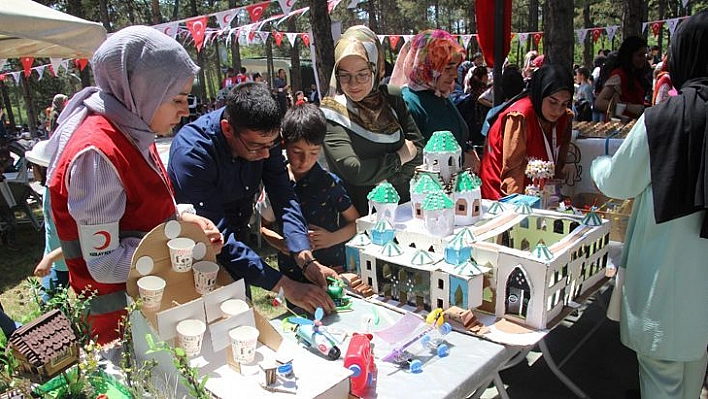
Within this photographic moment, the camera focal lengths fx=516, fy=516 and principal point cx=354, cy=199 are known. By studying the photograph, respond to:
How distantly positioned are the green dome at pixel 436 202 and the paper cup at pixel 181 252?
35.7 inches

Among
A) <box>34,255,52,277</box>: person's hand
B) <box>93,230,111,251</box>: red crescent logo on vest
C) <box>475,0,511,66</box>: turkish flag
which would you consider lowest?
<box>34,255,52,277</box>: person's hand

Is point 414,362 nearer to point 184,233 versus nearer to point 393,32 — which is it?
point 184,233

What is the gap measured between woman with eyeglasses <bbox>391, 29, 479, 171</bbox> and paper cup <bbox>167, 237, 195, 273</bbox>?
175cm

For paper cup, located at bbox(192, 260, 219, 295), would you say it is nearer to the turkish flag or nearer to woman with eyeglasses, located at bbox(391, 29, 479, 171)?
woman with eyeglasses, located at bbox(391, 29, 479, 171)

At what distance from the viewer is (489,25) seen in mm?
4438

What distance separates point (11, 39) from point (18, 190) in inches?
65.3

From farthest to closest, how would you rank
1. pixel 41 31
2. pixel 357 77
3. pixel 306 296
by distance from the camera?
pixel 41 31, pixel 357 77, pixel 306 296

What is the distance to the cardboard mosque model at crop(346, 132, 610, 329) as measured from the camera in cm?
165

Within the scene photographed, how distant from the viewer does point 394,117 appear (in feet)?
8.18

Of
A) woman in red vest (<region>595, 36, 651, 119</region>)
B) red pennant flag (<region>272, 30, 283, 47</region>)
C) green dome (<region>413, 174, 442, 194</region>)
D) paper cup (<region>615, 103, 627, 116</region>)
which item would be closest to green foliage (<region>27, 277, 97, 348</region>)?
green dome (<region>413, 174, 442, 194</region>)

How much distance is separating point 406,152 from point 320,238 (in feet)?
2.12

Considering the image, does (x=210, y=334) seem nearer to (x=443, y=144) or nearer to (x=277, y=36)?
(x=443, y=144)

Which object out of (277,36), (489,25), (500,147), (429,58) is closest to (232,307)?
(500,147)

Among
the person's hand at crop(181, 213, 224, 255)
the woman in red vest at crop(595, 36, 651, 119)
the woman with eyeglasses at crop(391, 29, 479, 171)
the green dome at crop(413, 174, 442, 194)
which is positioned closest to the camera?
the person's hand at crop(181, 213, 224, 255)
